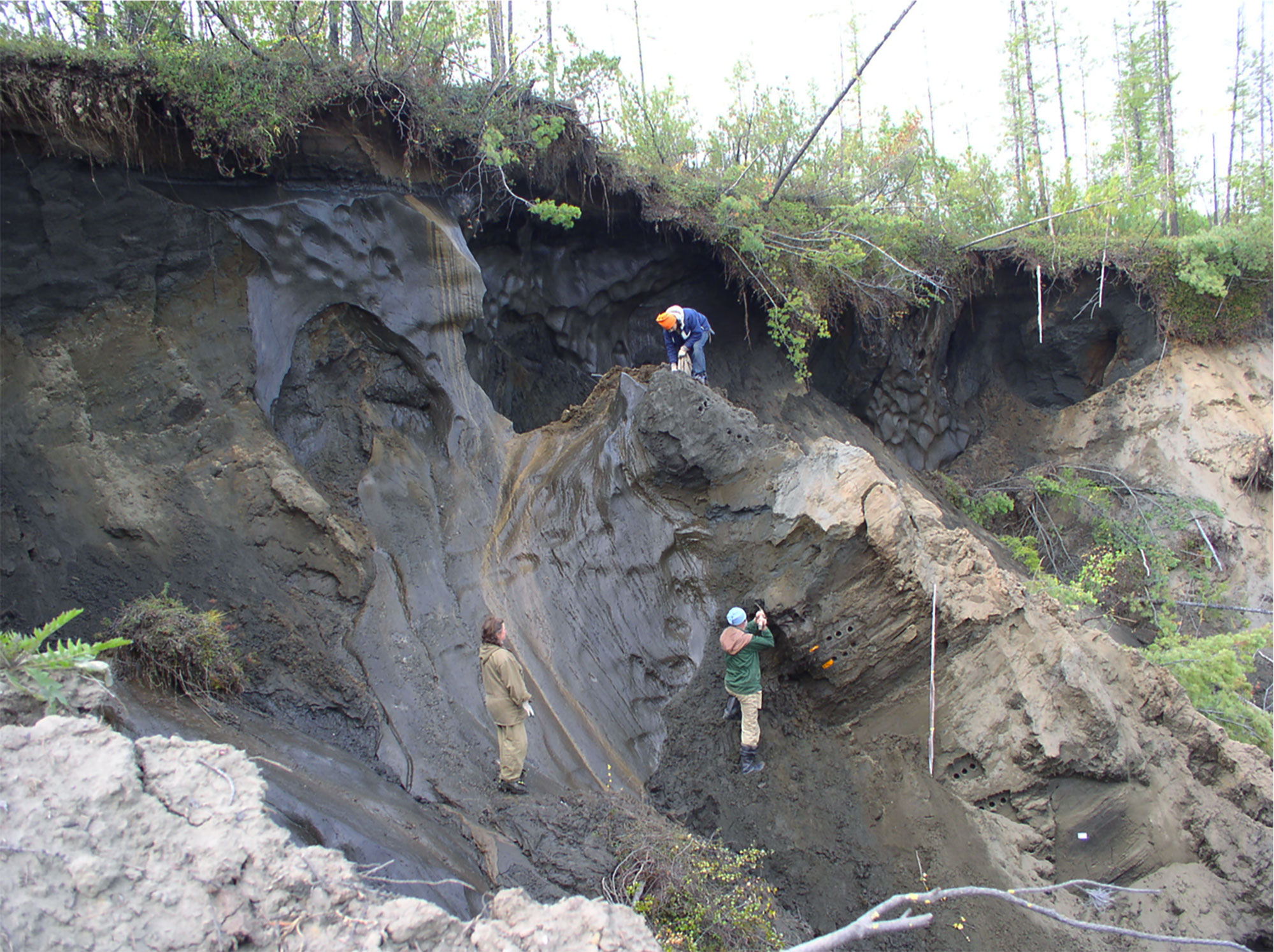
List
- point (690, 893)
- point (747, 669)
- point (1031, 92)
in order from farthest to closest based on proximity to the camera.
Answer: point (1031, 92), point (747, 669), point (690, 893)

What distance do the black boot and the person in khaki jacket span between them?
1.96 metres

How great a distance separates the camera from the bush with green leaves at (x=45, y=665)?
305 cm

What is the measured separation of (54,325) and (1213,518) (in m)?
15.9

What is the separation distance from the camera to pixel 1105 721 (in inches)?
228

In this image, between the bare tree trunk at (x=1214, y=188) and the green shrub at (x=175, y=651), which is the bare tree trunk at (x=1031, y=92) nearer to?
the bare tree trunk at (x=1214, y=188)

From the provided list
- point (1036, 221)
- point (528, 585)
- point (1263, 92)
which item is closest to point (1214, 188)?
point (1263, 92)

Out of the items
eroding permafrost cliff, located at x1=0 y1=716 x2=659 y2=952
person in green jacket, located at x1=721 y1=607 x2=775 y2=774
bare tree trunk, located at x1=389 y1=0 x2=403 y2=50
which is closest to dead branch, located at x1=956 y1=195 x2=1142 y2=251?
person in green jacket, located at x1=721 y1=607 x2=775 y2=774

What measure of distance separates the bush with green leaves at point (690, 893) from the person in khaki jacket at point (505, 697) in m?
0.88

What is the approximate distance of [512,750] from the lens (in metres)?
5.07

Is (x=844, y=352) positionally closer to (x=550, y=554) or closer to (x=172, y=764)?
(x=550, y=554)

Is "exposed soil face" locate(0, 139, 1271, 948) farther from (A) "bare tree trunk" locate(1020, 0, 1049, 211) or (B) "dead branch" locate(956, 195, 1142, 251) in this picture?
(A) "bare tree trunk" locate(1020, 0, 1049, 211)

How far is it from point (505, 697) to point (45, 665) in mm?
2486

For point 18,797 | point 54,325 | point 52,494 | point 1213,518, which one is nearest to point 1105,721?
point 18,797

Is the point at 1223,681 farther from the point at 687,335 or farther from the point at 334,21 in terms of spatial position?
the point at 334,21
